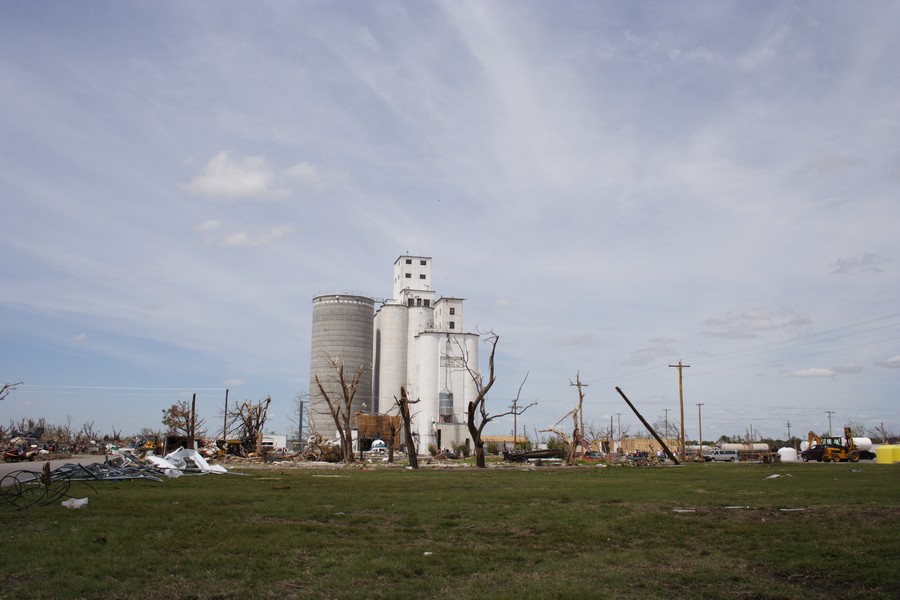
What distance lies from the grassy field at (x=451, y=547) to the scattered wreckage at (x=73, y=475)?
114 centimetres

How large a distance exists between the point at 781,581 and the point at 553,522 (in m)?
5.73

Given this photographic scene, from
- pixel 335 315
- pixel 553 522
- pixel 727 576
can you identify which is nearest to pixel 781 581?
pixel 727 576

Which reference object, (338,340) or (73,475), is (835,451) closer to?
(73,475)

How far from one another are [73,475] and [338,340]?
87071 mm

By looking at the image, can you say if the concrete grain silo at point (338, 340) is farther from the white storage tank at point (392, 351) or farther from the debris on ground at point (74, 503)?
the debris on ground at point (74, 503)

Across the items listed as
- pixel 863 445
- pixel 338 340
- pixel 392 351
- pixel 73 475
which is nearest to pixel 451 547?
pixel 73 475

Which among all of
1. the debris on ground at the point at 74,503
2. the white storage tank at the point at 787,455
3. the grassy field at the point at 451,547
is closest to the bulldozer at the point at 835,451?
the white storage tank at the point at 787,455

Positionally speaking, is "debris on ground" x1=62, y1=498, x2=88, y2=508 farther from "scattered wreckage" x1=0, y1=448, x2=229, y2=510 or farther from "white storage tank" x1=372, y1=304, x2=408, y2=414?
"white storage tank" x1=372, y1=304, x2=408, y2=414

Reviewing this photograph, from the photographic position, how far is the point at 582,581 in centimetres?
907

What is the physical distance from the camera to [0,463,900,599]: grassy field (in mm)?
8617

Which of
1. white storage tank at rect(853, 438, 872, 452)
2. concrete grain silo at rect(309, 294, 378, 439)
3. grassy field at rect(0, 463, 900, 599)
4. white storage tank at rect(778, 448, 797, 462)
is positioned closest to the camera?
grassy field at rect(0, 463, 900, 599)

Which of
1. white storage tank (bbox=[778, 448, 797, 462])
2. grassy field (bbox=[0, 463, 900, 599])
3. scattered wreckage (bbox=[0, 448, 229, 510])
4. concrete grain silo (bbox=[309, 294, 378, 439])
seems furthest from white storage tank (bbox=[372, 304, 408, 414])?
grassy field (bbox=[0, 463, 900, 599])

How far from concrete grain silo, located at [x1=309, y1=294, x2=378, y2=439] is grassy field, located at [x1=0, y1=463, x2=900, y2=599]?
90.6 metres

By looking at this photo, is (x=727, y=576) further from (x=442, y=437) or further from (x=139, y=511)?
(x=442, y=437)
